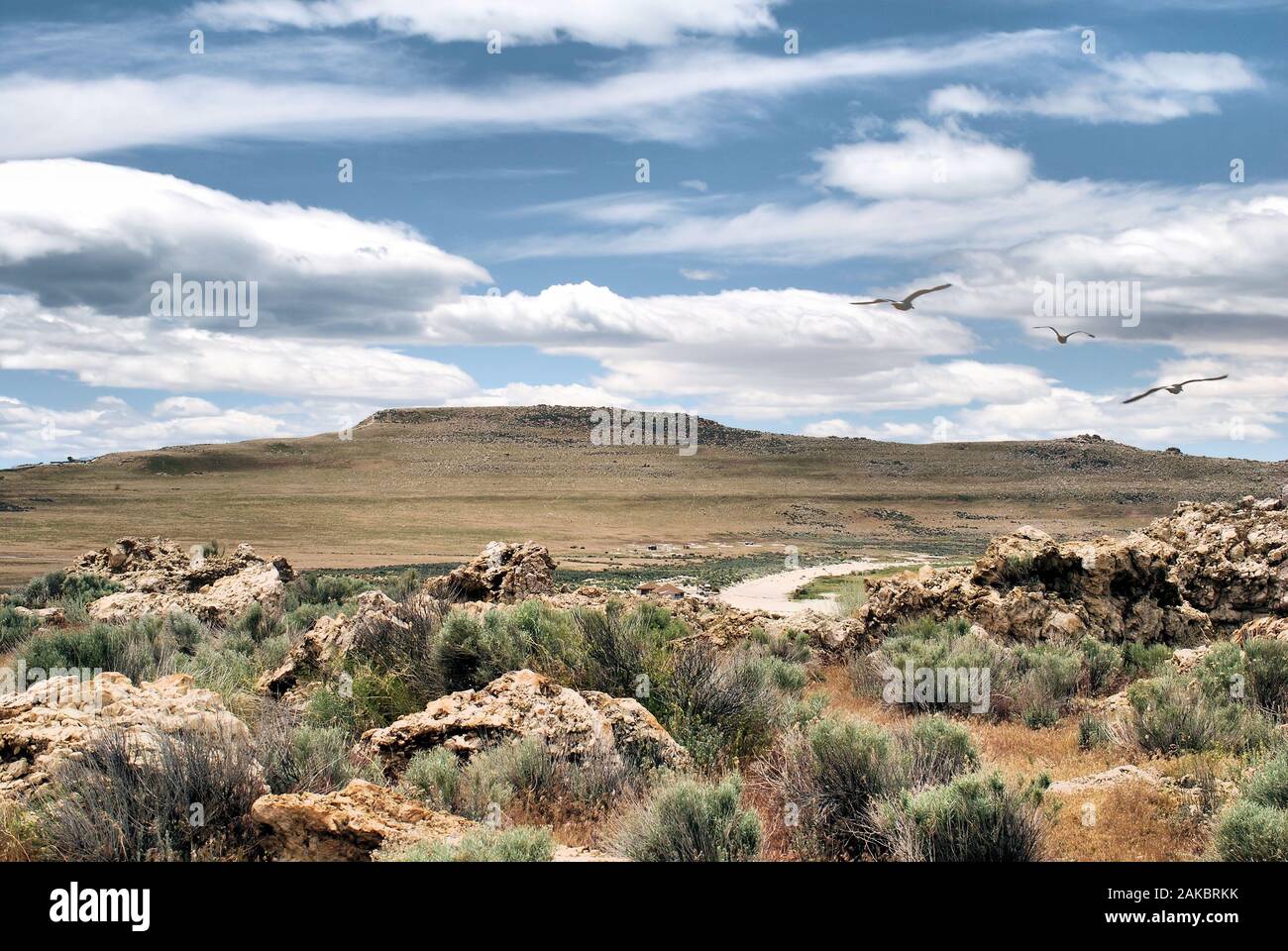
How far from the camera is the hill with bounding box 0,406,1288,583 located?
6481 cm

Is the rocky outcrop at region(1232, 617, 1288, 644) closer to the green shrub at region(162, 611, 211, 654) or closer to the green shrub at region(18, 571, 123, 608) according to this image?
the green shrub at region(162, 611, 211, 654)

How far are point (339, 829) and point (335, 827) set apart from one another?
2 cm

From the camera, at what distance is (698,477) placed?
112 meters

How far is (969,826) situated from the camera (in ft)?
15.6

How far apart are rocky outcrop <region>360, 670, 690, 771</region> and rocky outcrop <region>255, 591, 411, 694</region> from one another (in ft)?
9.26

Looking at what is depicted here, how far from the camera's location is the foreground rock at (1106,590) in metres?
12.3

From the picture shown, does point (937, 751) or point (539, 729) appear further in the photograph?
point (539, 729)

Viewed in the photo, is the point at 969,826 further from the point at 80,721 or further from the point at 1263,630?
the point at 1263,630

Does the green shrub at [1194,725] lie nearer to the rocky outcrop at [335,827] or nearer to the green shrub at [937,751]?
the green shrub at [937,751]

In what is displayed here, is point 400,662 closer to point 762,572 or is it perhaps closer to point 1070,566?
point 1070,566

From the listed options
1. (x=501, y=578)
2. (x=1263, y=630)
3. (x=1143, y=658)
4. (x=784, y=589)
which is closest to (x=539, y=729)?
(x=501, y=578)

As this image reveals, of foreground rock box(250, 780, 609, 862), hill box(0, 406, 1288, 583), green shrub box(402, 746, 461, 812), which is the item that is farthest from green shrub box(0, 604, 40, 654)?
hill box(0, 406, 1288, 583)

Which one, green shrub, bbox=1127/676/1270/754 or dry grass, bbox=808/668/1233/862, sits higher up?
green shrub, bbox=1127/676/1270/754
